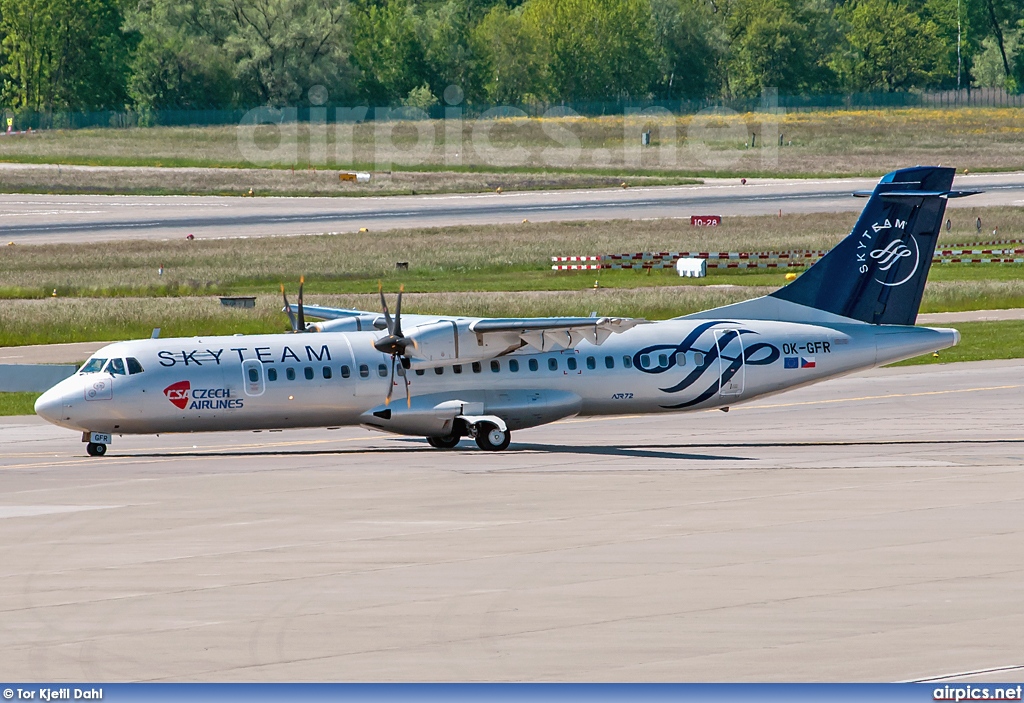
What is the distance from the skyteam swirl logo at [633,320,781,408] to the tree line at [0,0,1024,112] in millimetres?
131846

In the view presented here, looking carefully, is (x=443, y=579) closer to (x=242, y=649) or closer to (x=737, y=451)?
(x=242, y=649)

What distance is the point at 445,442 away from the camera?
33.5m

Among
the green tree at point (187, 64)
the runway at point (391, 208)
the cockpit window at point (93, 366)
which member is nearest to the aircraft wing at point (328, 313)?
the cockpit window at point (93, 366)

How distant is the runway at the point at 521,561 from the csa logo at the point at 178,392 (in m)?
1.54

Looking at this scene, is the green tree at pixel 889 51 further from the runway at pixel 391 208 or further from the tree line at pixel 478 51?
the runway at pixel 391 208

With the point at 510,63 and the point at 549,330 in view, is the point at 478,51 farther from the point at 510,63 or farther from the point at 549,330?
the point at 549,330

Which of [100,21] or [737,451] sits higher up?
[100,21]

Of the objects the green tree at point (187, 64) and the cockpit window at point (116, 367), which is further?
the green tree at point (187, 64)

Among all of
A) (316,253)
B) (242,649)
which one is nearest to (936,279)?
(316,253)

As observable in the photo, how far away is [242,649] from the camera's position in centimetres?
1452

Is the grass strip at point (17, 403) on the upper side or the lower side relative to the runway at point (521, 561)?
lower

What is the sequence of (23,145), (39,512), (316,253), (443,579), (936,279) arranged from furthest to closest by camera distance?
(23,145), (316,253), (936,279), (39,512), (443,579)

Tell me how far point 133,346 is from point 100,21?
148 metres

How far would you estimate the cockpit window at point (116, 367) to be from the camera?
30.8 metres
